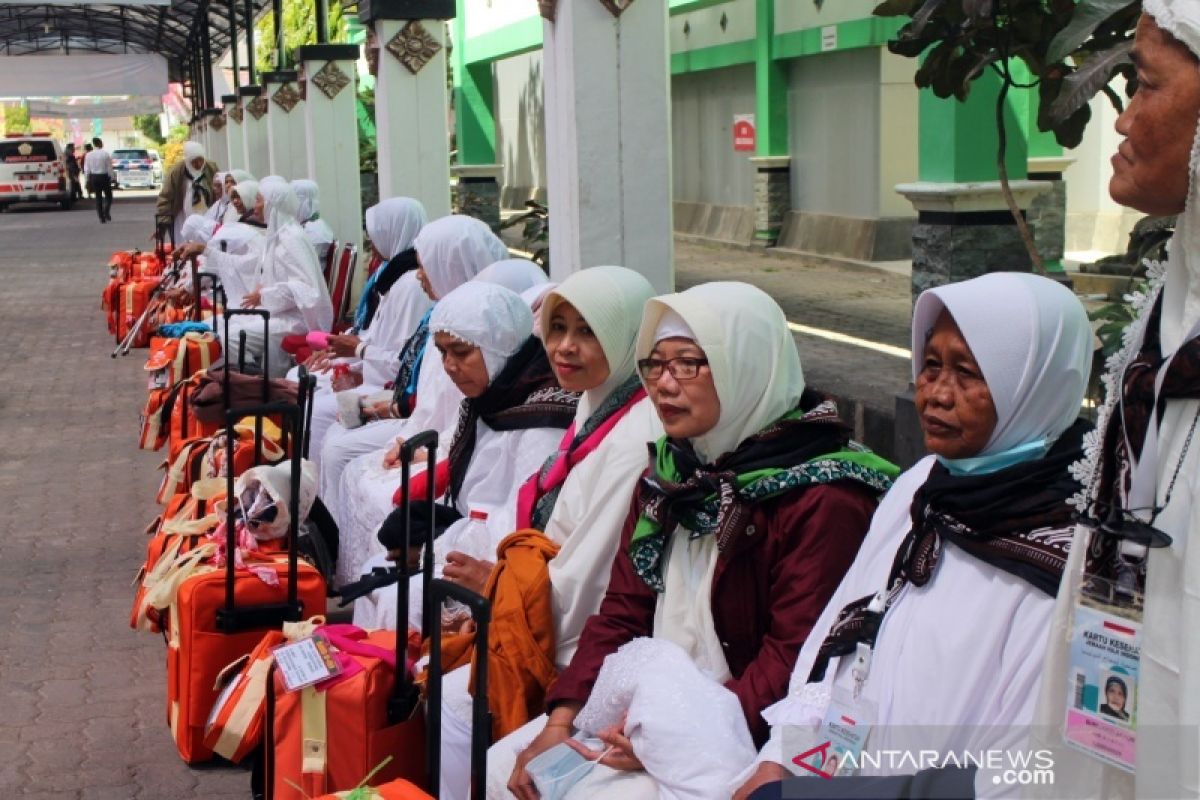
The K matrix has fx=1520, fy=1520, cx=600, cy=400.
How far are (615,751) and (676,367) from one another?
815 mm

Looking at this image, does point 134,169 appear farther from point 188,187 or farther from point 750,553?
point 750,553

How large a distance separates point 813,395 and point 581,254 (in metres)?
2.83

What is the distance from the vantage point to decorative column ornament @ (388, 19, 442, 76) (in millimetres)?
9773

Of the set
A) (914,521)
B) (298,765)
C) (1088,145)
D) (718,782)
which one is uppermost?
(1088,145)

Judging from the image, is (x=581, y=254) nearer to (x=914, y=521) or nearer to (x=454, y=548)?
(x=454, y=548)

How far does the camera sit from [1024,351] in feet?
8.29

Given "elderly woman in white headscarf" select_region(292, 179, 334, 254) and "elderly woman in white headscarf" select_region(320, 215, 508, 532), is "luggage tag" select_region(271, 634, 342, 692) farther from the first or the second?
"elderly woman in white headscarf" select_region(292, 179, 334, 254)

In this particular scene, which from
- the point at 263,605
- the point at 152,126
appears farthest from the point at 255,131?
the point at 152,126

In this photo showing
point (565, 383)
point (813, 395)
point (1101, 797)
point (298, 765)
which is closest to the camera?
point (1101, 797)

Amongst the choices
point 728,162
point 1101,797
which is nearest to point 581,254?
point 1101,797

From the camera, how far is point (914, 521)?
8.46 ft

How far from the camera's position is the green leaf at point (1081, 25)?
3.53 m

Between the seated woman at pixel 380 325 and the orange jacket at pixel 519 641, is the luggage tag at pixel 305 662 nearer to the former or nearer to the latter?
the orange jacket at pixel 519 641

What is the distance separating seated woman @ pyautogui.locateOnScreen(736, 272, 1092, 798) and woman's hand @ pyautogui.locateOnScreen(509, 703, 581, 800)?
1.82 ft
